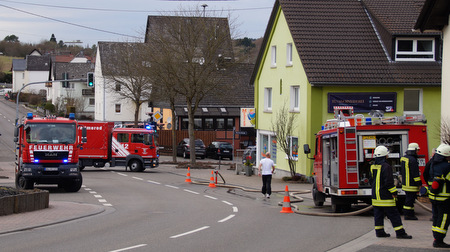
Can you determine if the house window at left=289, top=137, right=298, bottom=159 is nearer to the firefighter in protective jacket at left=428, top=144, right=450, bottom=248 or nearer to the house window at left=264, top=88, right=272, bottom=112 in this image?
the house window at left=264, top=88, right=272, bottom=112

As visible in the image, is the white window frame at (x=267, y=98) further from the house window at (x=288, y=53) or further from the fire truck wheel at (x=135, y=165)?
the fire truck wheel at (x=135, y=165)

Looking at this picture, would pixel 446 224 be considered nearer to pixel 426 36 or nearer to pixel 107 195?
pixel 107 195

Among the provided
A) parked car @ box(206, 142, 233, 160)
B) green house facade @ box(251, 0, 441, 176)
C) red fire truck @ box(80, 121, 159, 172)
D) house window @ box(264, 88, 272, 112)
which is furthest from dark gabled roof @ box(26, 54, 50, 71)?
green house facade @ box(251, 0, 441, 176)

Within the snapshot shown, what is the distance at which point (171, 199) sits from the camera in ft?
72.2

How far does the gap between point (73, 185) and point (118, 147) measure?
531 inches

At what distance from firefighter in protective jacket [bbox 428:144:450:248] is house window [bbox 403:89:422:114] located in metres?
21.1

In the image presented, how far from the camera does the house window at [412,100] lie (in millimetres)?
31562

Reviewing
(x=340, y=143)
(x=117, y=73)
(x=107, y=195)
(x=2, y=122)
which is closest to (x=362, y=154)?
(x=340, y=143)

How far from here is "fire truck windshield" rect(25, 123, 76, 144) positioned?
23.8 m

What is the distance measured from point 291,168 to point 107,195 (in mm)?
11153

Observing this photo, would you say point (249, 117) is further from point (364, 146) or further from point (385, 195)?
Result: point (385, 195)

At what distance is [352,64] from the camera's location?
102 ft

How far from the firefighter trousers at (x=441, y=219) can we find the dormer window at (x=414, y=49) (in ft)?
71.9

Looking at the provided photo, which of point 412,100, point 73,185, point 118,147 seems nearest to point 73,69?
point 118,147
